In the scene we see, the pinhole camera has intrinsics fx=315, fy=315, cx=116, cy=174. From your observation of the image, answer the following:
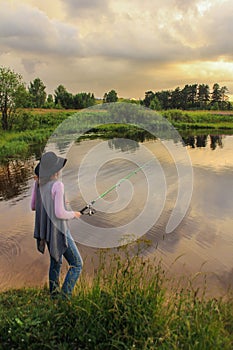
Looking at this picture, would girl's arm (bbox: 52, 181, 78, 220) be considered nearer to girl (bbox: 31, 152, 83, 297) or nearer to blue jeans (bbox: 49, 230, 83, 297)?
girl (bbox: 31, 152, 83, 297)

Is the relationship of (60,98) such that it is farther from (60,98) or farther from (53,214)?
(53,214)

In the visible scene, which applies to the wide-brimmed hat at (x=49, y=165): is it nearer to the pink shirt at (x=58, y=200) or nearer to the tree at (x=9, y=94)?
the pink shirt at (x=58, y=200)

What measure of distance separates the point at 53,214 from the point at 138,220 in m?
4.21

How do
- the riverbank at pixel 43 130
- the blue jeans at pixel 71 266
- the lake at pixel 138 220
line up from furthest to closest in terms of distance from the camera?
the riverbank at pixel 43 130 → the lake at pixel 138 220 → the blue jeans at pixel 71 266

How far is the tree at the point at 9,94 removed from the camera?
24.3 metres

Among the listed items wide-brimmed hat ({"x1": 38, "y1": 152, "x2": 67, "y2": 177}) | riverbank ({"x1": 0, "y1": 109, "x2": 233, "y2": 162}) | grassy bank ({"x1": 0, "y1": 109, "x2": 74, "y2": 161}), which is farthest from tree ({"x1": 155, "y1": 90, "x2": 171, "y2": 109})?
wide-brimmed hat ({"x1": 38, "y1": 152, "x2": 67, "y2": 177})

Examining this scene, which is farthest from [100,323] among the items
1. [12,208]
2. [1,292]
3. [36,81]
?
[36,81]

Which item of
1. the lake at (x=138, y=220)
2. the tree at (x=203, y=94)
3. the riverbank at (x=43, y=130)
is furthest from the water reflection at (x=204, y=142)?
the tree at (x=203, y=94)

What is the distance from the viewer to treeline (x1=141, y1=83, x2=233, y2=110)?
2488 inches

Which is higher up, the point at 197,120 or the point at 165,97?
the point at 165,97

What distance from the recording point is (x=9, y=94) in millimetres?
24688

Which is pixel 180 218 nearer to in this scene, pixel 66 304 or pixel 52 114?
pixel 66 304

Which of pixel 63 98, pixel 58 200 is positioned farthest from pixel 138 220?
pixel 63 98

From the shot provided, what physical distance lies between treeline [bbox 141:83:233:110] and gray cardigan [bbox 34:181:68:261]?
5784 centimetres
